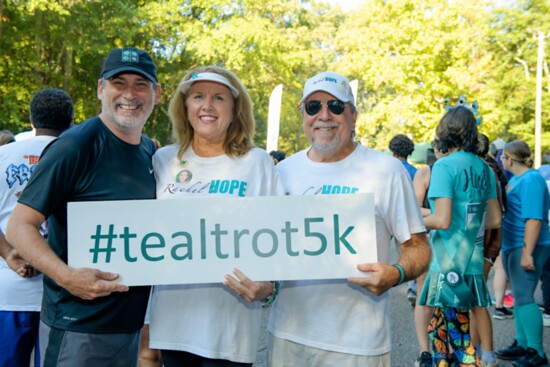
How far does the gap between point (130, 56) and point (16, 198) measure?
4.14 feet

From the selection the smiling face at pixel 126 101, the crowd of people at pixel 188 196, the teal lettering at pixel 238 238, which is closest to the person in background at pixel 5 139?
the crowd of people at pixel 188 196

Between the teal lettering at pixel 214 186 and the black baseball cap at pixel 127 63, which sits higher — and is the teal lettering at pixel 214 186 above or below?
below

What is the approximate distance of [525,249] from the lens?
4777mm

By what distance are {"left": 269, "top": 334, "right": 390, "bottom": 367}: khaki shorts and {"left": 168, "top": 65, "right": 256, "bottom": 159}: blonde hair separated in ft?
3.17

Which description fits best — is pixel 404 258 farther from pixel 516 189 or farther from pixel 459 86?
pixel 459 86

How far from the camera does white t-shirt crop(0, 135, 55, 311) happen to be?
10.3 ft

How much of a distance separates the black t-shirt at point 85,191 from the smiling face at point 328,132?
86cm

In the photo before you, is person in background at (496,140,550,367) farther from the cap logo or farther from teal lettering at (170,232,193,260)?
the cap logo

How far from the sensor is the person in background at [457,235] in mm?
3799

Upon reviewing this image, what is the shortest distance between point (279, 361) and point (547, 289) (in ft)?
16.6

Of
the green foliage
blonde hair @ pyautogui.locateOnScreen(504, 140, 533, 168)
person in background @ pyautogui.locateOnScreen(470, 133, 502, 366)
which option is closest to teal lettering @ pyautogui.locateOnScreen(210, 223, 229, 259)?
person in background @ pyautogui.locateOnScreen(470, 133, 502, 366)

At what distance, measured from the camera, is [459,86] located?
19.9m

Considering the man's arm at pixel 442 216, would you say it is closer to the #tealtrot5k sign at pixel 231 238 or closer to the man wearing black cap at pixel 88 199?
the #tealtrot5k sign at pixel 231 238

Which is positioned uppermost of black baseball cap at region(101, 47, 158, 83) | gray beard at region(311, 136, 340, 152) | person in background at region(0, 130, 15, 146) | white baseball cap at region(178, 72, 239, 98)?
person in background at region(0, 130, 15, 146)
